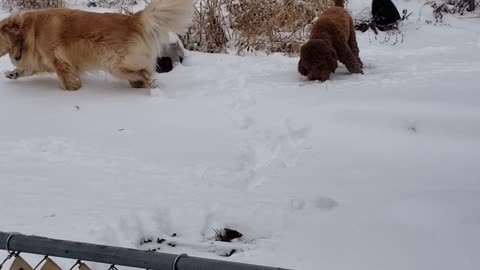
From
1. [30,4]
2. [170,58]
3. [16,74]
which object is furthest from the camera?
[30,4]

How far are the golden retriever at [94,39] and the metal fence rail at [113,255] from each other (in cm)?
378

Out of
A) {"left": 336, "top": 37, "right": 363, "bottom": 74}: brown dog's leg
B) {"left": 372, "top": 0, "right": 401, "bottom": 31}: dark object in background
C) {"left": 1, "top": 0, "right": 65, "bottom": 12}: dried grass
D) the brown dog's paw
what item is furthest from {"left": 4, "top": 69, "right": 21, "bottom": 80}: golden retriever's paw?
{"left": 372, "top": 0, "right": 401, "bottom": 31}: dark object in background

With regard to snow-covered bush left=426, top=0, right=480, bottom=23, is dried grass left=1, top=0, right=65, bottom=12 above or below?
above

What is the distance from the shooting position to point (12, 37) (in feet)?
17.5

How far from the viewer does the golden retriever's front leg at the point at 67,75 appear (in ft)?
17.3

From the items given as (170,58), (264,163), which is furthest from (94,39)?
(264,163)

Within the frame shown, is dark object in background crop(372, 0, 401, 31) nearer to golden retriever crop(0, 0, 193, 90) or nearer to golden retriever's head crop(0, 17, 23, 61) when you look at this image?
golden retriever crop(0, 0, 193, 90)

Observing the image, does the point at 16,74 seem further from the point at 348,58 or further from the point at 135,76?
→ the point at 348,58

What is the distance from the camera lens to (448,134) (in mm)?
3926

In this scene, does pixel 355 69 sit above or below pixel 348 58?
below

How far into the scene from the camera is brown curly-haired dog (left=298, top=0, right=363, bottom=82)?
5238 millimetres

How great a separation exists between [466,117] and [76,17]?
3580 millimetres

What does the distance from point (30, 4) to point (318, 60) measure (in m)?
4.86

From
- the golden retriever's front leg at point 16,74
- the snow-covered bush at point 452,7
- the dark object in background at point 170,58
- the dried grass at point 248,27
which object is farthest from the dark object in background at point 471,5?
the golden retriever's front leg at point 16,74
